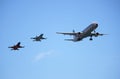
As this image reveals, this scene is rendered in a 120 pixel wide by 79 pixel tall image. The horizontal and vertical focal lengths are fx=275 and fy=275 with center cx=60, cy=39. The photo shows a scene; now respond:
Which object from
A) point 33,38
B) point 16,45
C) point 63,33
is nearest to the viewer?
point 63,33

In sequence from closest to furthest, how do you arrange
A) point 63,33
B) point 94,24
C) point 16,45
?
point 94,24 < point 63,33 < point 16,45

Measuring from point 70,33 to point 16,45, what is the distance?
21.1 metres

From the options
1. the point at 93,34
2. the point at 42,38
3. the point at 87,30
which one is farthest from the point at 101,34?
the point at 42,38

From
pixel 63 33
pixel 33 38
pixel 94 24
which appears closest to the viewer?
pixel 94 24

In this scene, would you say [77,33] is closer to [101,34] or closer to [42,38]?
[101,34]

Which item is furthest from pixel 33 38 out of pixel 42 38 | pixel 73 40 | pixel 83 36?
pixel 83 36

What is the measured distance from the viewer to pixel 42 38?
4432 inches

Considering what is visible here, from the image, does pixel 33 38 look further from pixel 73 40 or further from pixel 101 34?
pixel 101 34

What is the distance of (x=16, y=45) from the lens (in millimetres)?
101062

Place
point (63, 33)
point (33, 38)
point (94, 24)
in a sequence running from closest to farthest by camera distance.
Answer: point (94, 24)
point (63, 33)
point (33, 38)

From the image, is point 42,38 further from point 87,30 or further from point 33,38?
point 87,30

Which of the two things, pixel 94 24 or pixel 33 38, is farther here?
pixel 33 38

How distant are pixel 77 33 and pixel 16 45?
78.4 ft

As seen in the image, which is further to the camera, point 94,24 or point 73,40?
point 73,40
